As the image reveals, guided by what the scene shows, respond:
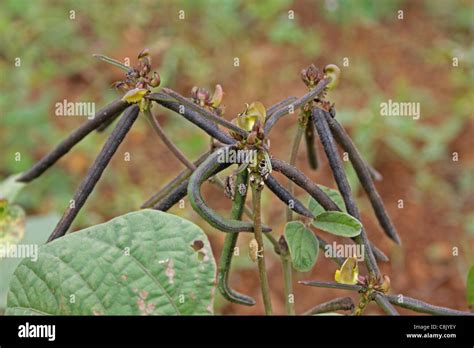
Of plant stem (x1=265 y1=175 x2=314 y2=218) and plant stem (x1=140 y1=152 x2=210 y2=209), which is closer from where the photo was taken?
plant stem (x1=265 y1=175 x2=314 y2=218)

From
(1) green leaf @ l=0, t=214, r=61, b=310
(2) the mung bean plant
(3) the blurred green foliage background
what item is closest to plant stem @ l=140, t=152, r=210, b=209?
(2) the mung bean plant

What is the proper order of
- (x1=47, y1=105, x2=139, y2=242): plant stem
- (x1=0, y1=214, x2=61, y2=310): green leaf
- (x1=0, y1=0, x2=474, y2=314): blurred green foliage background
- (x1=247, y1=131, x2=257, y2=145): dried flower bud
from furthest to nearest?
(x1=0, y1=0, x2=474, y2=314): blurred green foliage background
(x1=0, y1=214, x2=61, y2=310): green leaf
(x1=47, y1=105, x2=139, y2=242): plant stem
(x1=247, y1=131, x2=257, y2=145): dried flower bud

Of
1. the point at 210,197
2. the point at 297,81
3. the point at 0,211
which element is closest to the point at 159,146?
the point at 210,197

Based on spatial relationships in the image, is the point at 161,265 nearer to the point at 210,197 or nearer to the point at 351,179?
the point at 351,179

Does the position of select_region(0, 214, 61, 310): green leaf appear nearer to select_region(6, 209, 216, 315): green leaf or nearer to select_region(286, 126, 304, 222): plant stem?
select_region(6, 209, 216, 315): green leaf

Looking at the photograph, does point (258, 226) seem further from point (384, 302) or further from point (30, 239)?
point (30, 239)

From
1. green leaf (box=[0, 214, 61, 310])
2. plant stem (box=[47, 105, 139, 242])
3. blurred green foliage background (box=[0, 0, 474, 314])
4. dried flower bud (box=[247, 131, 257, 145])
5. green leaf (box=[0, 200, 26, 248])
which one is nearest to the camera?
dried flower bud (box=[247, 131, 257, 145])
